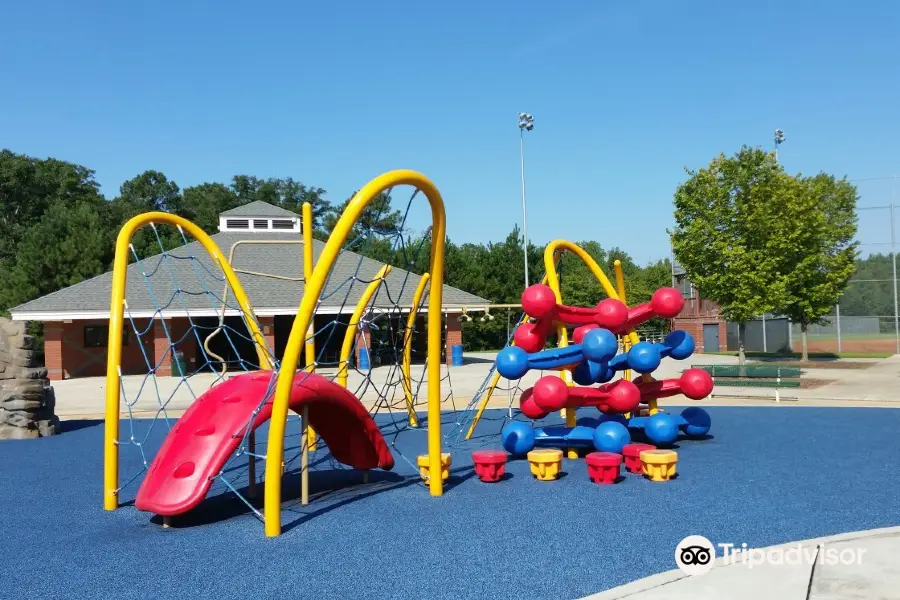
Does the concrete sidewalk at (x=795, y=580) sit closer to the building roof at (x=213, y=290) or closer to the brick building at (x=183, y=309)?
the brick building at (x=183, y=309)

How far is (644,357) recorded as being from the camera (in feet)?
34.1

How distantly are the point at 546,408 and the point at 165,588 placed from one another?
18.3 feet

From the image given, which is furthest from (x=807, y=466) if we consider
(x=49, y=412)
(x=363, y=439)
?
(x=49, y=412)

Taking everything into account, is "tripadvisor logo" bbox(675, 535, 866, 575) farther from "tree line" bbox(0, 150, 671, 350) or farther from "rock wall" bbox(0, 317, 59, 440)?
"tree line" bbox(0, 150, 671, 350)

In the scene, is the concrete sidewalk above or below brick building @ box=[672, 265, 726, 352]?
below

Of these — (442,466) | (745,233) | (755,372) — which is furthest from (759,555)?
(745,233)

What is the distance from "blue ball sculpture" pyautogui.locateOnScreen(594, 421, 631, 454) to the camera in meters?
9.95

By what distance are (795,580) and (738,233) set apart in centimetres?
2031

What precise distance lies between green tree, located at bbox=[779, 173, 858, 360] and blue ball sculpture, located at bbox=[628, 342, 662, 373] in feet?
51.0

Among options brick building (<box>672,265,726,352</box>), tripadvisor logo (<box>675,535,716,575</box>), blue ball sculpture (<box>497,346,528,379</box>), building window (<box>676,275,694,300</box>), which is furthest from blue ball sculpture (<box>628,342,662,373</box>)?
building window (<box>676,275,694,300</box>)

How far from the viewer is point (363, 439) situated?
8.95 meters

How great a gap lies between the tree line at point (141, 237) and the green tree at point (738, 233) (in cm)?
946

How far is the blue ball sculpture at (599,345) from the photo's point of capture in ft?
31.3

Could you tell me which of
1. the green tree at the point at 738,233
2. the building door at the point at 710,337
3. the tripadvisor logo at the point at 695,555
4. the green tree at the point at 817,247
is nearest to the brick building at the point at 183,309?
the green tree at the point at 738,233
